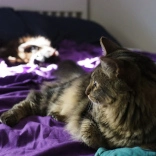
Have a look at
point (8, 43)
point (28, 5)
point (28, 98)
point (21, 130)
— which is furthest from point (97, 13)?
point (21, 130)

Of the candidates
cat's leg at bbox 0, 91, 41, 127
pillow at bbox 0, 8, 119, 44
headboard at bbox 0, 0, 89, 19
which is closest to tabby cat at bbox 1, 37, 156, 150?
cat's leg at bbox 0, 91, 41, 127

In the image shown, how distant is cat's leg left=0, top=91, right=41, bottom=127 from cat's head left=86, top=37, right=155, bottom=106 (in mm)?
389

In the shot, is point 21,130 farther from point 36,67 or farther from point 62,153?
point 36,67

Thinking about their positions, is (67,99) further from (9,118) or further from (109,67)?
(109,67)

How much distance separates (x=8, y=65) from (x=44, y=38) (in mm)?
513

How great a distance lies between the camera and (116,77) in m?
0.90

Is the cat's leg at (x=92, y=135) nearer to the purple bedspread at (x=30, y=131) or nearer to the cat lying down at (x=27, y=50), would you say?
the purple bedspread at (x=30, y=131)

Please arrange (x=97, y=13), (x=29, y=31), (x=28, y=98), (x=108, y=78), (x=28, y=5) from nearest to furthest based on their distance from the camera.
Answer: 1. (x=108, y=78)
2. (x=28, y=98)
3. (x=29, y=31)
4. (x=28, y=5)
5. (x=97, y=13)

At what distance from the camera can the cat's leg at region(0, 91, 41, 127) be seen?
47.5 inches

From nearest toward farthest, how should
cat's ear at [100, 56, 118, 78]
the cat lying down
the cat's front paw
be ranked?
cat's ear at [100, 56, 118, 78] → the cat's front paw → the cat lying down

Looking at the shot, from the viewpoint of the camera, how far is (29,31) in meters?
2.48

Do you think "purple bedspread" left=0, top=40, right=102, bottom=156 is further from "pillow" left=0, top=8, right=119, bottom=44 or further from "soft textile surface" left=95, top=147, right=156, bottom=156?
"pillow" left=0, top=8, right=119, bottom=44

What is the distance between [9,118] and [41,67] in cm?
83

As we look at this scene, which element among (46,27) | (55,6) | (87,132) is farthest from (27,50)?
(87,132)
